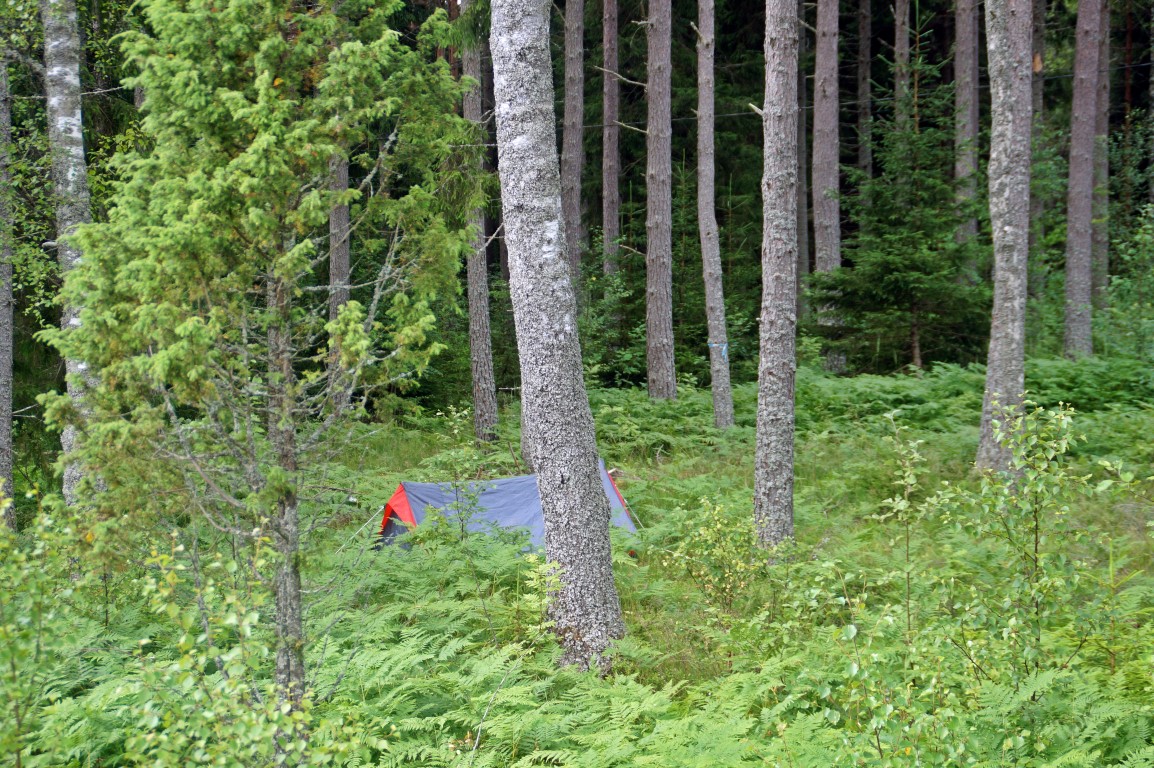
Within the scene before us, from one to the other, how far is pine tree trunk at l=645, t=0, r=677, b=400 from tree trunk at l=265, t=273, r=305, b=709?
10984 mm

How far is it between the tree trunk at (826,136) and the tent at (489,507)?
34.0 feet

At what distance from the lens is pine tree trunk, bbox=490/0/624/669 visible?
20.2ft

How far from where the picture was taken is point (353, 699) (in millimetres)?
5527

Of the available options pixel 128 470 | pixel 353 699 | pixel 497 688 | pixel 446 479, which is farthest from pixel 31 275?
pixel 497 688

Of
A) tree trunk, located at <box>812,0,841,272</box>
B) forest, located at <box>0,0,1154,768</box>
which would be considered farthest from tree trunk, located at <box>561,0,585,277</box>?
forest, located at <box>0,0,1154,768</box>

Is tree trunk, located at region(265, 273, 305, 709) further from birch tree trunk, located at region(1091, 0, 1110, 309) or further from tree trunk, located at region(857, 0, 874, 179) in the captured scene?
tree trunk, located at region(857, 0, 874, 179)

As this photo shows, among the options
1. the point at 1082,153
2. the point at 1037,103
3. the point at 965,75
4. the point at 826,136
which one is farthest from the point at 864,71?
the point at 1082,153

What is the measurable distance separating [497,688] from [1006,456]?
6.31 metres

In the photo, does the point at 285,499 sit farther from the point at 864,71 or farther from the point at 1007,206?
the point at 864,71

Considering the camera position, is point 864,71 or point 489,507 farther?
point 864,71

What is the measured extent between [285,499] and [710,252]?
9.83m

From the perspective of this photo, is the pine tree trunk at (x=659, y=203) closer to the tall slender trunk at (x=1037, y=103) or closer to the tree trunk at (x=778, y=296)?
the tree trunk at (x=778, y=296)

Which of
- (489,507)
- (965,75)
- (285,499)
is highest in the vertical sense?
(965,75)

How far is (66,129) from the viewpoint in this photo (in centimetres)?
863
